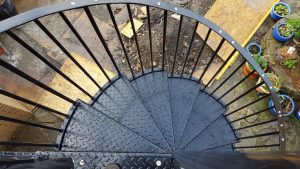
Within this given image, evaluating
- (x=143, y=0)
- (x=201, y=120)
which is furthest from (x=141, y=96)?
(x=143, y=0)

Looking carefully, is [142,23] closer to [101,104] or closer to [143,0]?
[101,104]

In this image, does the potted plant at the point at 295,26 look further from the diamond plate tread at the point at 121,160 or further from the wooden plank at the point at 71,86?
the diamond plate tread at the point at 121,160

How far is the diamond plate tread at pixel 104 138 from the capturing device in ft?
11.1

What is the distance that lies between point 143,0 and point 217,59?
2.53m

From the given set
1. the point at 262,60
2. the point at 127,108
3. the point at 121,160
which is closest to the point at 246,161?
the point at 121,160

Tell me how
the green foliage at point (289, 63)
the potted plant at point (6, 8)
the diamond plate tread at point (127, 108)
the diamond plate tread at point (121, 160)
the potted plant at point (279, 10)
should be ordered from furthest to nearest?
the potted plant at point (279, 10) < the potted plant at point (6, 8) < the green foliage at point (289, 63) < the diamond plate tread at point (127, 108) < the diamond plate tread at point (121, 160)

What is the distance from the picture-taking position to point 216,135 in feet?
13.6

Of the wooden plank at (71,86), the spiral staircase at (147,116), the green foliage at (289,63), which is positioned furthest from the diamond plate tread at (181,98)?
the green foliage at (289,63)

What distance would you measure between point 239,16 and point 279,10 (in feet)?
1.83

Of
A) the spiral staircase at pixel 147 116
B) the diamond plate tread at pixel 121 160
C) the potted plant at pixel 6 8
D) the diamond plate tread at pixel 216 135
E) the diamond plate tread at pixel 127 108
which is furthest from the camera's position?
the potted plant at pixel 6 8

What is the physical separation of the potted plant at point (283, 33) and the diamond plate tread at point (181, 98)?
142 centimetres

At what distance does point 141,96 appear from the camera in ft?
13.3

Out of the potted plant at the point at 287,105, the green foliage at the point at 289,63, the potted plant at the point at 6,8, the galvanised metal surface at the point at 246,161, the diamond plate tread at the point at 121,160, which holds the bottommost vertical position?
the galvanised metal surface at the point at 246,161

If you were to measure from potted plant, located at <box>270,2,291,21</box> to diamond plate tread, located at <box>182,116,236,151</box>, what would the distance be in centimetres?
187
